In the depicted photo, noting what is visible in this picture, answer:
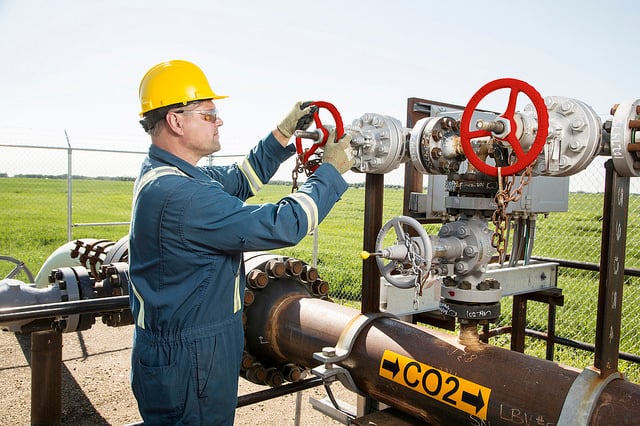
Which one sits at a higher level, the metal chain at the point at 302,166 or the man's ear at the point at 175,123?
the man's ear at the point at 175,123

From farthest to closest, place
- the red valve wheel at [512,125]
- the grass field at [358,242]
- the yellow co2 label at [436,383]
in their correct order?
the grass field at [358,242] → the yellow co2 label at [436,383] → the red valve wheel at [512,125]

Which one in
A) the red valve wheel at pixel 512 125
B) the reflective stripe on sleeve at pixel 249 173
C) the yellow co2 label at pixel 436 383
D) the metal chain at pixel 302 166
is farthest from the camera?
the reflective stripe on sleeve at pixel 249 173

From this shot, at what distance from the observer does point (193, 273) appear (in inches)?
74.6

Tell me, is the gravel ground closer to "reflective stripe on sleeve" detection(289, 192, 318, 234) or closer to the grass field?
"reflective stripe on sleeve" detection(289, 192, 318, 234)

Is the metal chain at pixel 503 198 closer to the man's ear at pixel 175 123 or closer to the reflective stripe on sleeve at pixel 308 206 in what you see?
the reflective stripe on sleeve at pixel 308 206

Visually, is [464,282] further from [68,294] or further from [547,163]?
[68,294]

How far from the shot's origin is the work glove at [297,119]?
2324mm

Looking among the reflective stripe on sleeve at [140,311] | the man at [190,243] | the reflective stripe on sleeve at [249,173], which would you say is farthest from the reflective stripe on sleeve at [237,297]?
the reflective stripe on sleeve at [249,173]

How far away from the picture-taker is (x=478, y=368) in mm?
1785

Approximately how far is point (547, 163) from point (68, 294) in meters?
2.61

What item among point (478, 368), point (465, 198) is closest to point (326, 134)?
point (465, 198)

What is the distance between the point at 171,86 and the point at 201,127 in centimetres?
18

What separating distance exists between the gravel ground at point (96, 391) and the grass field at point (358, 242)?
2748 millimetres

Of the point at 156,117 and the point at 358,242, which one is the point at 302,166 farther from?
the point at 358,242
